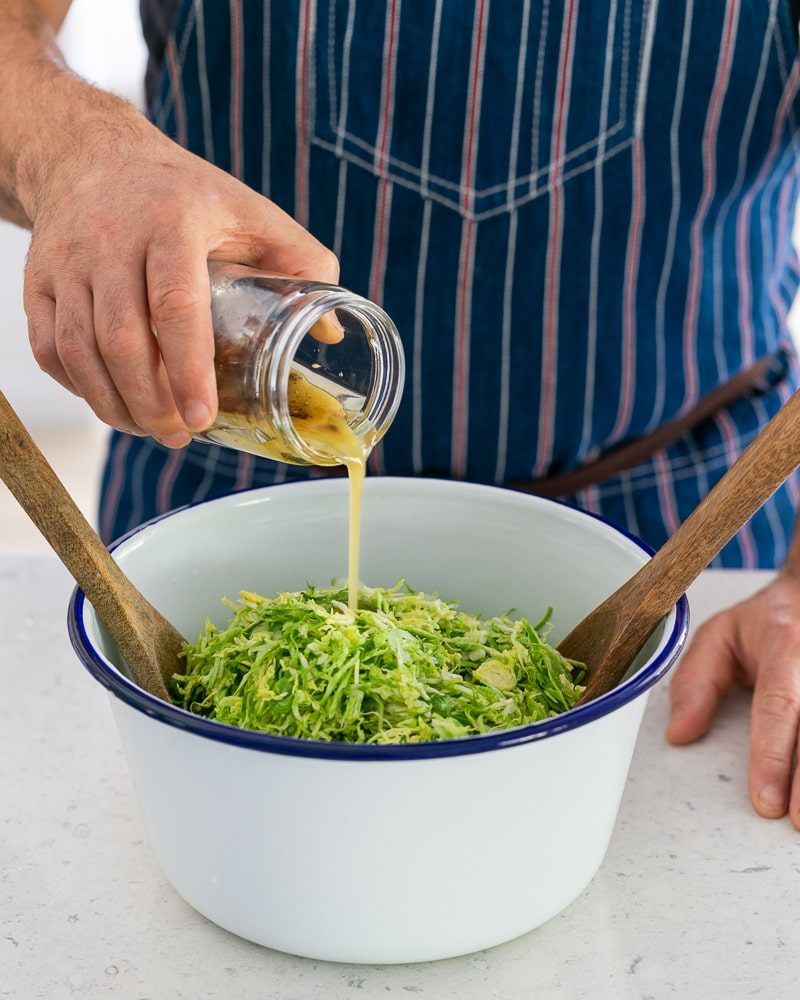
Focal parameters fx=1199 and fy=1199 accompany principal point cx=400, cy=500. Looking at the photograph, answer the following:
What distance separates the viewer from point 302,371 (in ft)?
3.38

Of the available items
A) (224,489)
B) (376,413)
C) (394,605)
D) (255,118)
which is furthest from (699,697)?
(255,118)

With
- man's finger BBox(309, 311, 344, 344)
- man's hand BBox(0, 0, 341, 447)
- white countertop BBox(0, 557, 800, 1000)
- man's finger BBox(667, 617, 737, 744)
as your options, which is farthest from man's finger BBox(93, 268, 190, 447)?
man's finger BBox(667, 617, 737, 744)

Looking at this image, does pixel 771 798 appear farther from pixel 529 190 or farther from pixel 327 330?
pixel 529 190

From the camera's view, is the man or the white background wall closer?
the man

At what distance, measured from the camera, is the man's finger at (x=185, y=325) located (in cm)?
86

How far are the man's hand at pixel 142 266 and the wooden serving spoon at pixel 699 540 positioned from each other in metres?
0.36

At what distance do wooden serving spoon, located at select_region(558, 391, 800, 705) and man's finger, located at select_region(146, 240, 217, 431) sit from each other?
37cm

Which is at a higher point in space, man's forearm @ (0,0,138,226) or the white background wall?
man's forearm @ (0,0,138,226)

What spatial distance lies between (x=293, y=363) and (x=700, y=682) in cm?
52

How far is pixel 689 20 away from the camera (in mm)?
1370

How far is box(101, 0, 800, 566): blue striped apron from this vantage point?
1.39 metres

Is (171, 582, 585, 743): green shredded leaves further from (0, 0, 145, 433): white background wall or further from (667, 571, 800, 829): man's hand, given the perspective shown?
(0, 0, 145, 433): white background wall

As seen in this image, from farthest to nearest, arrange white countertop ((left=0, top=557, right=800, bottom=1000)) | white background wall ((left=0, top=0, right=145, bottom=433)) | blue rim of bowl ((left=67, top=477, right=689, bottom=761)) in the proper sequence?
white background wall ((left=0, top=0, right=145, bottom=433)), white countertop ((left=0, top=557, right=800, bottom=1000)), blue rim of bowl ((left=67, top=477, right=689, bottom=761))

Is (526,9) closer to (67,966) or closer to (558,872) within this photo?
(558,872)
